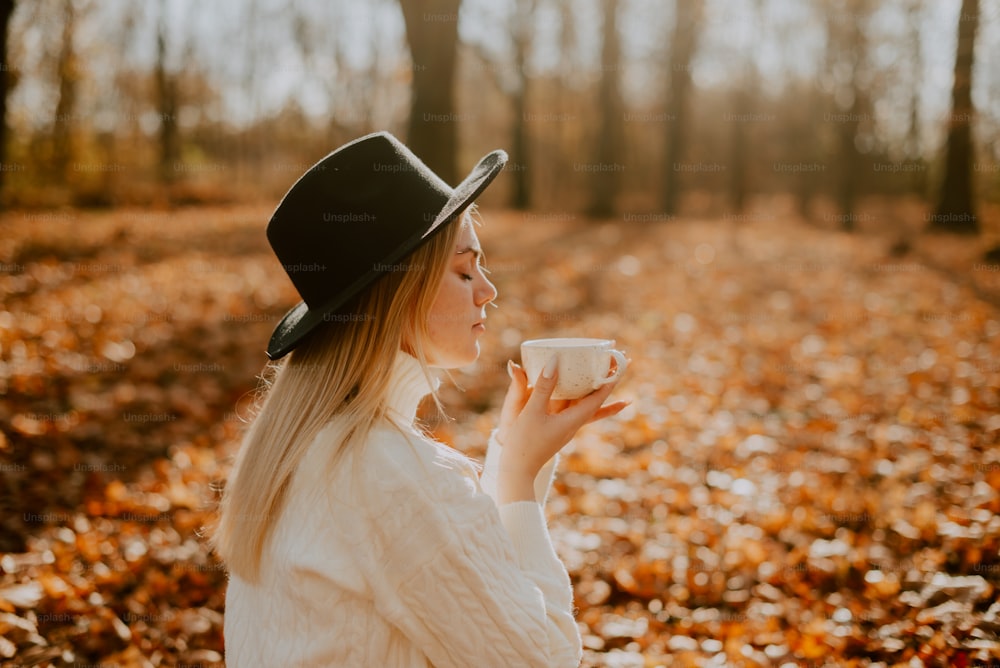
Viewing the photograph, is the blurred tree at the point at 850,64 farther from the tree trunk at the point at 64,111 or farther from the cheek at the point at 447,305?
the tree trunk at the point at 64,111

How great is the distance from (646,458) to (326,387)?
4.01 m

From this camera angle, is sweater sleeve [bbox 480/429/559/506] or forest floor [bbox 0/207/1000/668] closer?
sweater sleeve [bbox 480/429/559/506]

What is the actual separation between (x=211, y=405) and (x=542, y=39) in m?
25.1

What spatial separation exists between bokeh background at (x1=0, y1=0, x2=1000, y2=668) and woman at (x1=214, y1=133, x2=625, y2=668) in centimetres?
181

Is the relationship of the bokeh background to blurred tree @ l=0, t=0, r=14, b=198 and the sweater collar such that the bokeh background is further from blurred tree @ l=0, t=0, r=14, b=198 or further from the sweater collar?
the sweater collar

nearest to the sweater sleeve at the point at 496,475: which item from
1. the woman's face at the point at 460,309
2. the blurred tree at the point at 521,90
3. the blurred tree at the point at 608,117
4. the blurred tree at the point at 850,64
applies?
the woman's face at the point at 460,309

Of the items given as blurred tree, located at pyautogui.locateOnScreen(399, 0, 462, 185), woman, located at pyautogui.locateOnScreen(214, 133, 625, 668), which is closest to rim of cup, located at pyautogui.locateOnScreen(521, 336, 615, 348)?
woman, located at pyautogui.locateOnScreen(214, 133, 625, 668)

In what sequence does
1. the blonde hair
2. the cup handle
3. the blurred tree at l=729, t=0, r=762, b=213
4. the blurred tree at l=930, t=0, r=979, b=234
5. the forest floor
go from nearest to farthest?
the blonde hair, the cup handle, the forest floor, the blurred tree at l=930, t=0, r=979, b=234, the blurred tree at l=729, t=0, r=762, b=213

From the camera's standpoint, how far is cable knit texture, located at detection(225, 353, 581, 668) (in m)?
1.63

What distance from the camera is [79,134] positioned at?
23.1m

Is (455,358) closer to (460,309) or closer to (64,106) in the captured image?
(460,309)

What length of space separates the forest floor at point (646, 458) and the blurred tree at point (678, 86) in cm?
1051

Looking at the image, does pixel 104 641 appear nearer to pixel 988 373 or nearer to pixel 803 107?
pixel 988 373

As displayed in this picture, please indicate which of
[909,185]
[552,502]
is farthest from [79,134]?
[909,185]
